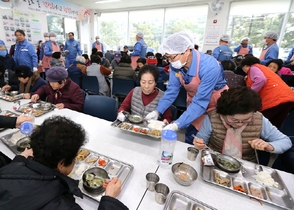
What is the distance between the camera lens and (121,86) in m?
3.36

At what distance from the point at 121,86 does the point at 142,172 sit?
2484 millimetres

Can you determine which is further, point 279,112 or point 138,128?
point 279,112

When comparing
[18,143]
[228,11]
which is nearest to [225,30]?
[228,11]

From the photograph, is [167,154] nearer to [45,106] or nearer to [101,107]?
[101,107]

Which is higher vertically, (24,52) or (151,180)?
(24,52)

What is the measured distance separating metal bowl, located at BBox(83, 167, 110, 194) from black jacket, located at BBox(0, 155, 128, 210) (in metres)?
0.12

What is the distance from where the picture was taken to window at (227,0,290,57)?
582cm

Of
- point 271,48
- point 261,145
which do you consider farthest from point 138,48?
point 261,145

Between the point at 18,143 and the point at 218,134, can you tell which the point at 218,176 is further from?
the point at 18,143

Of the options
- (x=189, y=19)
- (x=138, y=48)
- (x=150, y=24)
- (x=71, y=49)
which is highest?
(x=189, y=19)

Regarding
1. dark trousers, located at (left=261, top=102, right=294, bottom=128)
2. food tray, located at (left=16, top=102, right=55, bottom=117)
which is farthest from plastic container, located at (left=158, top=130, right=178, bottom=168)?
dark trousers, located at (left=261, top=102, right=294, bottom=128)

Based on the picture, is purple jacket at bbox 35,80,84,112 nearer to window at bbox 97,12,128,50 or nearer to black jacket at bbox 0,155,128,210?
black jacket at bbox 0,155,128,210

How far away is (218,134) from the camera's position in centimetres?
136

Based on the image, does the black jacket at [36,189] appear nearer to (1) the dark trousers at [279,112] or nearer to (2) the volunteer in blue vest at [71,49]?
(1) the dark trousers at [279,112]
